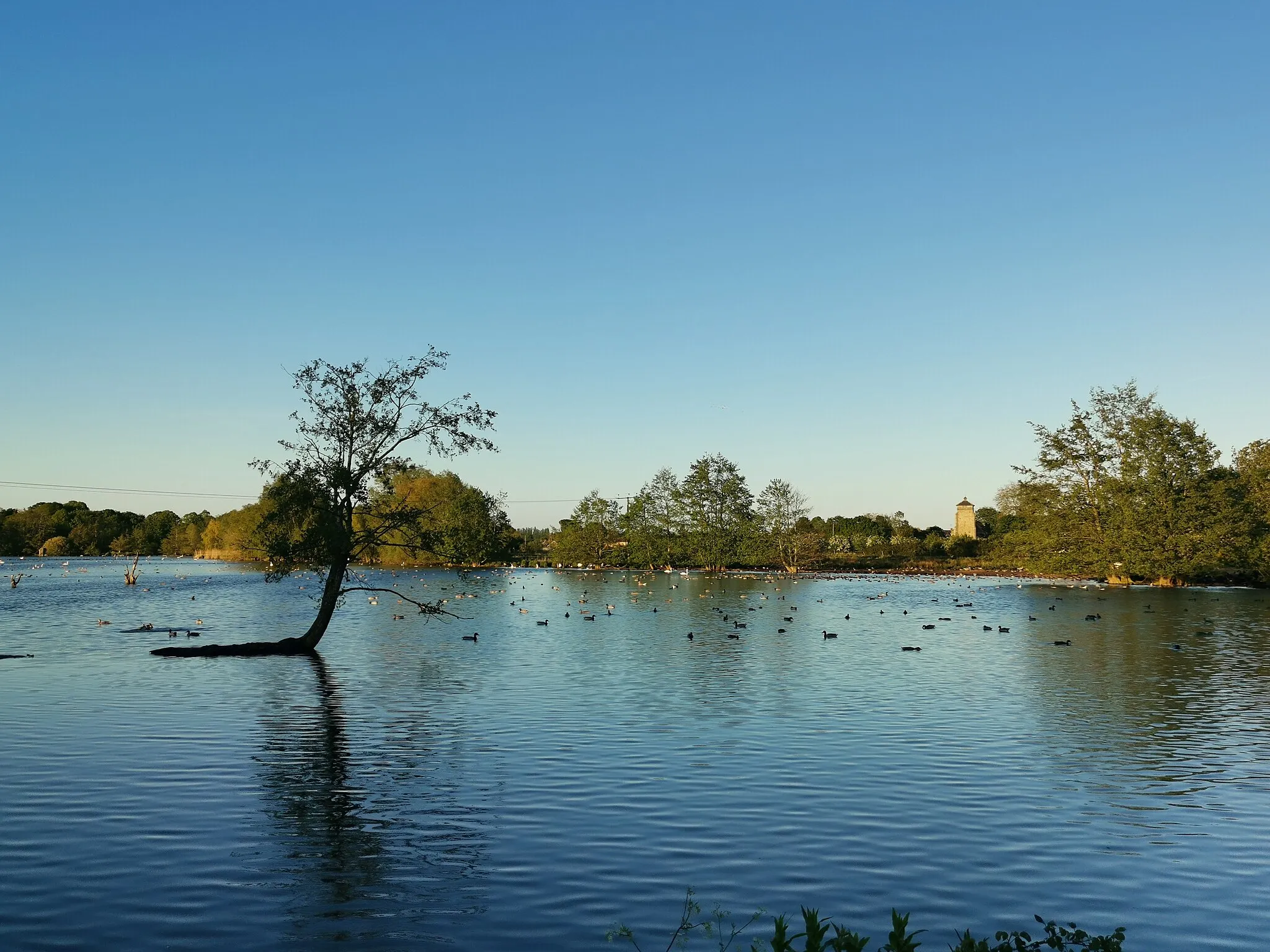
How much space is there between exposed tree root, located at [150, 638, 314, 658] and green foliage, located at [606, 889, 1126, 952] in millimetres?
37779

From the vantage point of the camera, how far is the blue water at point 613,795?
12656mm

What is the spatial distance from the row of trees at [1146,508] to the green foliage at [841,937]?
357 feet

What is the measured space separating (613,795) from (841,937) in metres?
12.5

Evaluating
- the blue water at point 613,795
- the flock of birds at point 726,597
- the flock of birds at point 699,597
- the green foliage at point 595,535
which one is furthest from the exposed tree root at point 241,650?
the green foliage at point 595,535

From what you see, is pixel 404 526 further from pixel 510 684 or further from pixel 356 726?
pixel 356 726

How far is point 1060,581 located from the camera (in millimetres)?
130750

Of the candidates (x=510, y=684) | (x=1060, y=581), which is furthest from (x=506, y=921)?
(x=1060, y=581)

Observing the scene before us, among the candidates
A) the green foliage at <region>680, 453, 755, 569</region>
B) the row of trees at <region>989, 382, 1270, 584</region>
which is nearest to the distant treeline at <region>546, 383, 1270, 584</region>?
the row of trees at <region>989, 382, 1270, 584</region>

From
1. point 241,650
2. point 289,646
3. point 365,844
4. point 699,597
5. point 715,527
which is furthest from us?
point 715,527

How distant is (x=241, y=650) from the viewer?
45.7m

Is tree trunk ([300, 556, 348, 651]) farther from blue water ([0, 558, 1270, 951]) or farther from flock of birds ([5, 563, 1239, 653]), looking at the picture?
flock of birds ([5, 563, 1239, 653])

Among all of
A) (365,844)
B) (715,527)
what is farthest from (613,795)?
(715,527)

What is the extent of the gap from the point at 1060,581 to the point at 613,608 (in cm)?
7648

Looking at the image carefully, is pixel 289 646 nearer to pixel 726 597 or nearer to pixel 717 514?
pixel 726 597
